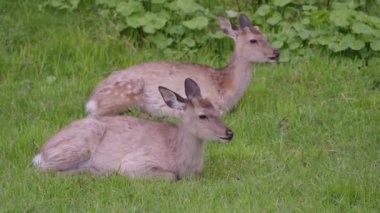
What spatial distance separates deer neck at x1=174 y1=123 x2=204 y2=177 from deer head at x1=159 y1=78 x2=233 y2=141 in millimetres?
63

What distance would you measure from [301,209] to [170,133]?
6.33 ft

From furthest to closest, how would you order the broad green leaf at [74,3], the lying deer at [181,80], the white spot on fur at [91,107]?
1. the broad green leaf at [74,3]
2. the lying deer at [181,80]
3. the white spot on fur at [91,107]

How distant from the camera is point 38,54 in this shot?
39.0ft

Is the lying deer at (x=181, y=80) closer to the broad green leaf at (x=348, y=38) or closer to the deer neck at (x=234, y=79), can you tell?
the deer neck at (x=234, y=79)

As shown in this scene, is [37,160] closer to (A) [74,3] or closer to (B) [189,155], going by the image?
(B) [189,155]

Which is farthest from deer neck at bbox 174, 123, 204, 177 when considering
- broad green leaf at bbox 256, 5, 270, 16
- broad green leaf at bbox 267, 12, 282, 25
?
broad green leaf at bbox 256, 5, 270, 16

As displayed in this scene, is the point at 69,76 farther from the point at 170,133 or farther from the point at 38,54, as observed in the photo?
the point at 170,133

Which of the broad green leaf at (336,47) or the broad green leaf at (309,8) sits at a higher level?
the broad green leaf at (309,8)

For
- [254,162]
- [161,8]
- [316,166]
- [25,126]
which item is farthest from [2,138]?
[161,8]

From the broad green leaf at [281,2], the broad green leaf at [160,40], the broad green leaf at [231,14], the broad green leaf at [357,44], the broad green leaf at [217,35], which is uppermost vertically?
the broad green leaf at [281,2]

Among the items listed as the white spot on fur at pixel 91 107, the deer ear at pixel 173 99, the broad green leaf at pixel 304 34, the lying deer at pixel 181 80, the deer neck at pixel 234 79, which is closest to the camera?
the deer ear at pixel 173 99

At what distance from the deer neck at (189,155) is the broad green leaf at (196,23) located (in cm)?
388

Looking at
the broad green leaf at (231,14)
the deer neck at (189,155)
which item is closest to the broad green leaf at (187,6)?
the broad green leaf at (231,14)

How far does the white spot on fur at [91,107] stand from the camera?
1030 cm
